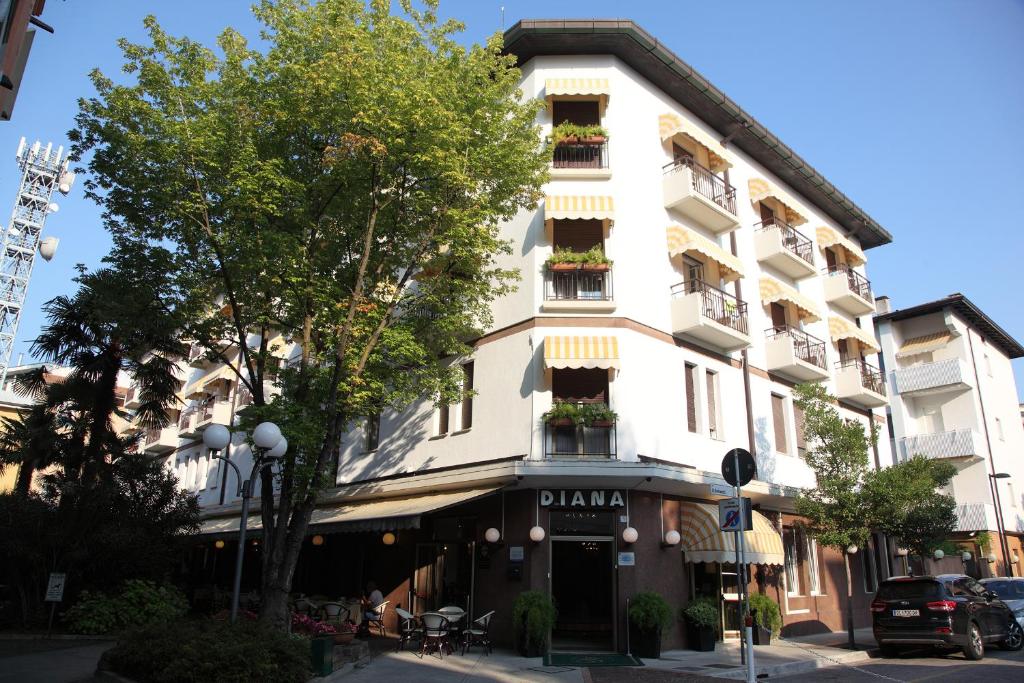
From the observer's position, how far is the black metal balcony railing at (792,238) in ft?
79.2

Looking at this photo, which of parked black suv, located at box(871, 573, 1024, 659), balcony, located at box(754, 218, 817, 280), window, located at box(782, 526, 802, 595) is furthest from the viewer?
balcony, located at box(754, 218, 817, 280)

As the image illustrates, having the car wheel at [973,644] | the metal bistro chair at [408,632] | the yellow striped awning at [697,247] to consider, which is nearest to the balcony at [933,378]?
the yellow striped awning at [697,247]

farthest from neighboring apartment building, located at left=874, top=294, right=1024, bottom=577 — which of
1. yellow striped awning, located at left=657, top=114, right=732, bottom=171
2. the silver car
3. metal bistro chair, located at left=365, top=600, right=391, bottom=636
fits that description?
metal bistro chair, located at left=365, top=600, right=391, bottom=636

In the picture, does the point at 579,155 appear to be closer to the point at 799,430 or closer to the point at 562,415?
the point at 562,415

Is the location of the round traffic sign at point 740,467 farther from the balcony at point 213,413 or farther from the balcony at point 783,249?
the balcony at point 213,413

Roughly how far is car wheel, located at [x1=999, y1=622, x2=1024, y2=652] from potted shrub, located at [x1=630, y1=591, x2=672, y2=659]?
811 centimetres

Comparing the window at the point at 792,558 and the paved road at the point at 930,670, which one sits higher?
the window at the point at 792,558

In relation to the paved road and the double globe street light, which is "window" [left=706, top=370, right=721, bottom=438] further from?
the double globe street light

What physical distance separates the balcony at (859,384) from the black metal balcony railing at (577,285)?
40.0 ft

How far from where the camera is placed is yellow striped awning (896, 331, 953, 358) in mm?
36156

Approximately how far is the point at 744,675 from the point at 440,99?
42.8ft

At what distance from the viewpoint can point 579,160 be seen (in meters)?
19.7

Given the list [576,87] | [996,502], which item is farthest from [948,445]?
[576,87]

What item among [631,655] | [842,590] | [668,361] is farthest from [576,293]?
[842,590]
